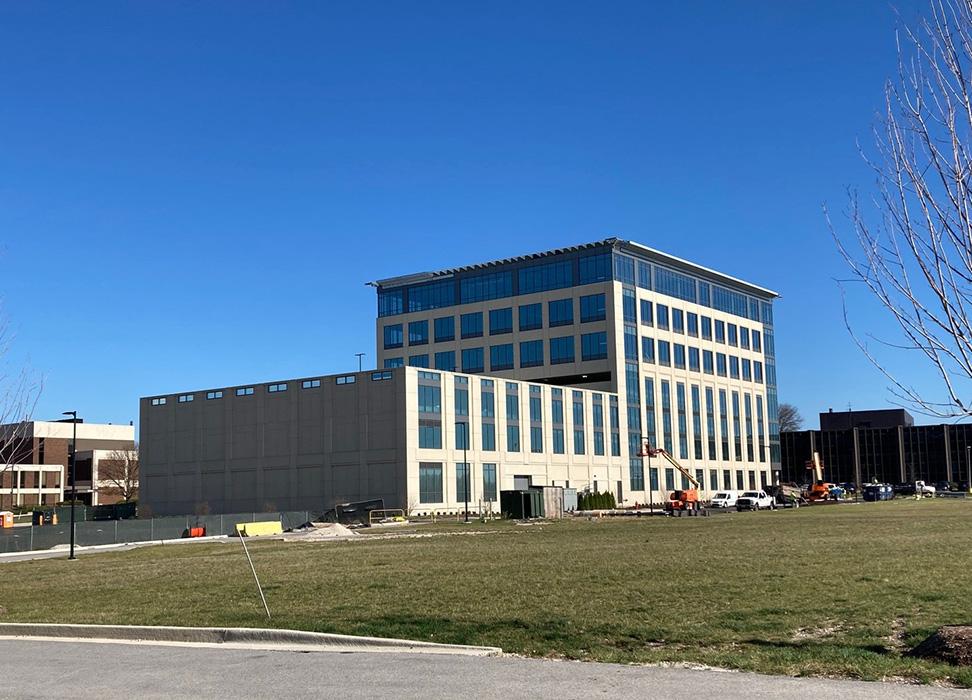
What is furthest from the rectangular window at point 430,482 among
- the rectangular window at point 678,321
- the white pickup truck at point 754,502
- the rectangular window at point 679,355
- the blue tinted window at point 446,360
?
the rectangular window at point 678,321

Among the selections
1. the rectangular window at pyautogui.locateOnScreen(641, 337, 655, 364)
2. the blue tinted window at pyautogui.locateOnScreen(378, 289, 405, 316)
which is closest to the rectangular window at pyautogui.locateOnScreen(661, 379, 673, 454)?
the rectangular window at pyautogui.locateOnScreen(641, 337, 655, 364)

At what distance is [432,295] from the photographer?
120 meters

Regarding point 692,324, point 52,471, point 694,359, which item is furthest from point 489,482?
point 52,471

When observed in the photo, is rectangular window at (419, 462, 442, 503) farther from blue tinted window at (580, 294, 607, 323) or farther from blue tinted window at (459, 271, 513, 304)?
blue tinted window at (459, 271, 513, 304)

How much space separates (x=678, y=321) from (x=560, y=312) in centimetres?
1721

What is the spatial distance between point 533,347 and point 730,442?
32.6 m

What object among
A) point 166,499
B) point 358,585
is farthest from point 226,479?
point 358,585

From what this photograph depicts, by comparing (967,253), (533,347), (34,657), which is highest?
(533,347)

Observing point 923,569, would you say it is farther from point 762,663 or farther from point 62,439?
point 62,439

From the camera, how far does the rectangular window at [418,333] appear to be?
119438 millimetres

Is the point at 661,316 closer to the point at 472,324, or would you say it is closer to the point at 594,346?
the point at 594,346

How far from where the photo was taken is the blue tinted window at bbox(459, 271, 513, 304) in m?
114

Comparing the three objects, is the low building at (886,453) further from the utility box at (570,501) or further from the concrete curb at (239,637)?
the concrete curb at (239,637)

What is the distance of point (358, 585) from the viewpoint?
22.5 meters
